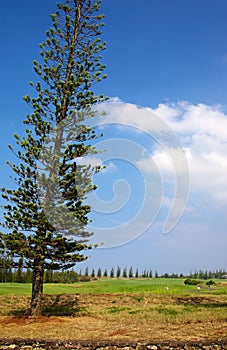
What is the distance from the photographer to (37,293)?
1283 centimetres

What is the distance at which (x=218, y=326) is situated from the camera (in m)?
9.42

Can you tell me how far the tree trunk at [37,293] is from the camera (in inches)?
497

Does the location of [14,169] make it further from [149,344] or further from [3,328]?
[149,344]

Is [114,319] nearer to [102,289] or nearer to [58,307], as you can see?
[58,307]

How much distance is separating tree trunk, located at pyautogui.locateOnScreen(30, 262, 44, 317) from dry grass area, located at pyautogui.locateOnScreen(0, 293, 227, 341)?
345 millimetres

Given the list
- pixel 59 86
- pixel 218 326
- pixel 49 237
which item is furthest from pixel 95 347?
pixel 59 86

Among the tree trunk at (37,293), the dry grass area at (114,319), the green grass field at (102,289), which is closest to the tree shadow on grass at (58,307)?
the dry grass area at (114,319)

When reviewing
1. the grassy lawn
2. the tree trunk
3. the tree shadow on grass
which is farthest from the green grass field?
the tree trunk

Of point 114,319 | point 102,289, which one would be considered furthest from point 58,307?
point 102,289

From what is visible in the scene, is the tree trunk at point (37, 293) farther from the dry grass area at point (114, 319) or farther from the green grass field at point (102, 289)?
the green grass field at point (102, 289)

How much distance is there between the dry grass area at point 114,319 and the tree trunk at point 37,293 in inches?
13.6

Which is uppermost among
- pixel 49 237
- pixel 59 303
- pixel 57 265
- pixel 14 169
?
pixel 14 169

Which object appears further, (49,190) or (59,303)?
(59,303)

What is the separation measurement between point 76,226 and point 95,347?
Result: 6509 millimetres
